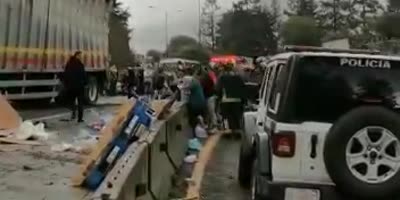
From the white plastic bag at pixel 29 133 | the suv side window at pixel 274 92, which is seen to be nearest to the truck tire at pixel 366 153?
the suv side window at pixel 274 92

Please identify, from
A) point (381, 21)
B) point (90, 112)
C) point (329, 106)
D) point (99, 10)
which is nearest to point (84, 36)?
point (99, 10)

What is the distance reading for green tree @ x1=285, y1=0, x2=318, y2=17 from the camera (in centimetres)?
9089

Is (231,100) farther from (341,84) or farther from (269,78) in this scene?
(341,84)

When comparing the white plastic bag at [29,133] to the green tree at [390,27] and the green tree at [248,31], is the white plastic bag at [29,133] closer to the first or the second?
the green tree at [390,27]

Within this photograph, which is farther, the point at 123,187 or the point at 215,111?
the point at 215,111

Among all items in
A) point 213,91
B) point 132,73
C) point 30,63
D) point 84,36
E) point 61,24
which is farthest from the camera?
point 132,73

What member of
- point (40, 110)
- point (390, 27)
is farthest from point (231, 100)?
point (390, 27)

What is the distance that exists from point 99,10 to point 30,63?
23.0 ft

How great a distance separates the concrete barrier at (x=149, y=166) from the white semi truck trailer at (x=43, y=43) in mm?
9082

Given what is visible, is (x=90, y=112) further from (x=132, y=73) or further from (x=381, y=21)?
Result: (x=381, y=21)

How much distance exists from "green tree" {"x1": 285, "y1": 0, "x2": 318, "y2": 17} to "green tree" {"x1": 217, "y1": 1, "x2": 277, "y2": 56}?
8.19ft

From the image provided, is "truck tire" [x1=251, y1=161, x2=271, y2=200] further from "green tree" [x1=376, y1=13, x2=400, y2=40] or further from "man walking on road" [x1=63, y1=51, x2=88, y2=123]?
"green tree" [x1=376, y1=13, x2=400, y2=40]

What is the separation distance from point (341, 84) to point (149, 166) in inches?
88.4

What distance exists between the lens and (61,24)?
26.2 meters
